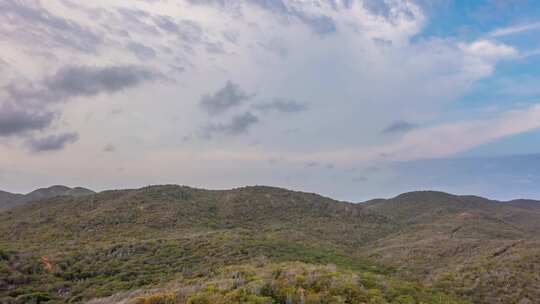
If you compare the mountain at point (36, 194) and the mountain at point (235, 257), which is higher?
the mountain at point (36, 194)

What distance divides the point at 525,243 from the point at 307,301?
32964 mm

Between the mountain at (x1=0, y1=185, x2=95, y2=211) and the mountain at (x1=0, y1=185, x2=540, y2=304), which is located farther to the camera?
the mountain at (x1=0, y1=185, x2=95, y2=211)

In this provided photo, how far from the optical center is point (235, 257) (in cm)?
2658

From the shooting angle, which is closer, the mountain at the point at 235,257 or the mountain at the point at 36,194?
the mountain at the point at 235,257

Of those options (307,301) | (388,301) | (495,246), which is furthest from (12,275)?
(495,246)

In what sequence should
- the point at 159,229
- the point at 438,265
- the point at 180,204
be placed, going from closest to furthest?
the point at 438,265 → the point at 159,229 → the point at 180,204

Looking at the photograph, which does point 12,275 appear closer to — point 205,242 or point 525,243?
point 205,242

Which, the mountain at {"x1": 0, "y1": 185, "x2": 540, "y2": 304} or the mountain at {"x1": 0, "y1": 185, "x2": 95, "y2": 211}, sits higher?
the mountain at {"x1": 0, "y1": 185, "x2": 95, "y2": 211}

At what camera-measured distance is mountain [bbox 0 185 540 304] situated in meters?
14.8

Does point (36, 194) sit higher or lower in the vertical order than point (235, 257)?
higher

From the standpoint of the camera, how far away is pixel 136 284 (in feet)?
67.1

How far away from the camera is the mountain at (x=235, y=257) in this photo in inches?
581

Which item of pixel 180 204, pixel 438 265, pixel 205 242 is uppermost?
pixel 180 204

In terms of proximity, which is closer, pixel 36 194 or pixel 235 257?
pixel 235 257
